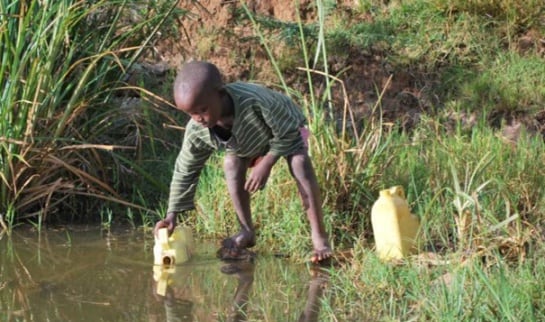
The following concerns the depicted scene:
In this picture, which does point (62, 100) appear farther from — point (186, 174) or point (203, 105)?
point (203, 105)

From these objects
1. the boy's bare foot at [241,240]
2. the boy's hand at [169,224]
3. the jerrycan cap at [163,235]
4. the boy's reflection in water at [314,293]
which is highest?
the boy's hand at [169,224]

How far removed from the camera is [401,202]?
211 inches

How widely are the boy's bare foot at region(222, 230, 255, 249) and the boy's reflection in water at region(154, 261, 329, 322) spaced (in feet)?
0.31

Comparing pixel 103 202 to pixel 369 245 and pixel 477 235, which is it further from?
pixel 477 235

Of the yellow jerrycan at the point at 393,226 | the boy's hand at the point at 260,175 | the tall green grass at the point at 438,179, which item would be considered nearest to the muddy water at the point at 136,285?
the tall green grass at the point at 438,179

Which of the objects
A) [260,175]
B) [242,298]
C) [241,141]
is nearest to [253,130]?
[241,141]

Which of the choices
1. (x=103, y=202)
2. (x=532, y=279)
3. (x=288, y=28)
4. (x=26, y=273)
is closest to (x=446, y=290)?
(x=532, y=279)

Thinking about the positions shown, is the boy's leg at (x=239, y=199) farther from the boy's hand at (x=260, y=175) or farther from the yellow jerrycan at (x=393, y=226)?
the yellow jerrycan at (x=393, y=226)

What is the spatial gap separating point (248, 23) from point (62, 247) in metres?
3.03

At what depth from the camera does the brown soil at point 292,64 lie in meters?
7.96

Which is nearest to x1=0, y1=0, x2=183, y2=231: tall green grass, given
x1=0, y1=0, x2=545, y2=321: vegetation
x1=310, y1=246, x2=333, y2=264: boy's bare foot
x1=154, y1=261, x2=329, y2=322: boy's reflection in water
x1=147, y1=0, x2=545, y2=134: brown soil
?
x1=0, y1=0, x2=545, y2=321: vegetation

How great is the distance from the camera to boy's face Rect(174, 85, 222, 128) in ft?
16.7

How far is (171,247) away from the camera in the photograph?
5.59 m

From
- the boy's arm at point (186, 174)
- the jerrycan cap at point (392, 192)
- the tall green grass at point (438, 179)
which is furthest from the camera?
the boy's arm at point (186, 174)
